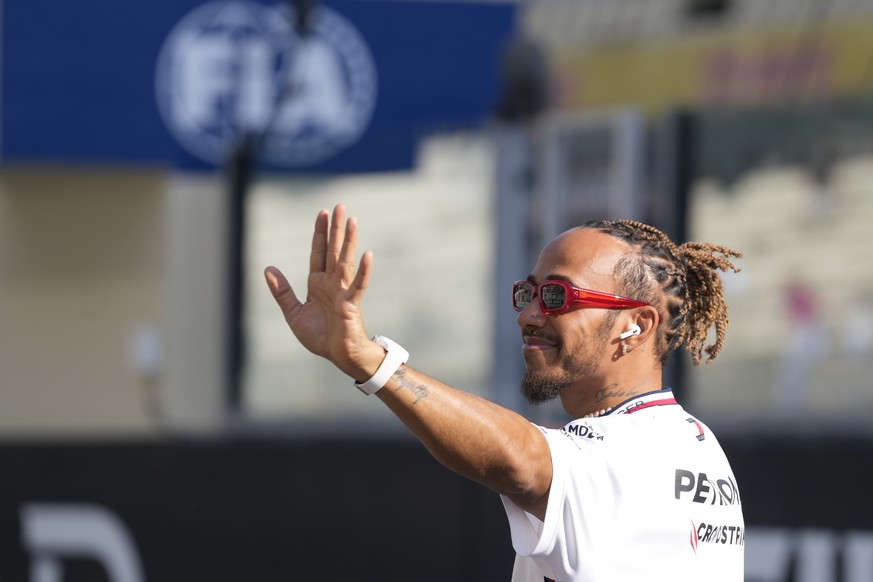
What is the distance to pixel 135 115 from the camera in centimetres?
1146

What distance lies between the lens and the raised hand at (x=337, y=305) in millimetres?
2396

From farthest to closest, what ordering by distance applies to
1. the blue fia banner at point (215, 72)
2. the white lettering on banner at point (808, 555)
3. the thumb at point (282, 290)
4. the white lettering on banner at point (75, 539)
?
the blue fia banner at point (215, 72) → the white lettering on banner at point (75, 539) → the white lettering on banner at point (808, 555) → the thumb at point (282, 290)

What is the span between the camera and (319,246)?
8.12 feet

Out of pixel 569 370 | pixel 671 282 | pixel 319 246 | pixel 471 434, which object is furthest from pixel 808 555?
pixel 319 246

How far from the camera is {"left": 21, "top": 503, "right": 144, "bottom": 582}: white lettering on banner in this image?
6.37 metres

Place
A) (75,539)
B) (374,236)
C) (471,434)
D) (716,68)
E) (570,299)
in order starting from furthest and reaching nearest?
(716,68), (374,236), (75,539), (570,299), (471,434)

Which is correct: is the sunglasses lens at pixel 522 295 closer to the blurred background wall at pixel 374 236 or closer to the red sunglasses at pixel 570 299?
the red sunglasses at pixel 570 299

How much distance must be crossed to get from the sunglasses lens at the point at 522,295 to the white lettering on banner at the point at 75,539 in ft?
13.1

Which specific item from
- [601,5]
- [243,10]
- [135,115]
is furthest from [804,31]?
[135,115]

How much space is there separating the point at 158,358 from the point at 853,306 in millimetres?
6956

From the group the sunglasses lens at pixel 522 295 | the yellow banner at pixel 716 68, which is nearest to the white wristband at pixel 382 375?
the sunglasses lens at pixel 522 295

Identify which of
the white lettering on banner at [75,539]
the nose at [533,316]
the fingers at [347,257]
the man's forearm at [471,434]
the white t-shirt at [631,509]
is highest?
the fingers at [347,257]

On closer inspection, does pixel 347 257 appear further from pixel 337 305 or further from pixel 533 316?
pixel 533 316

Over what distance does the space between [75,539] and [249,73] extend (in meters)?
6.06
